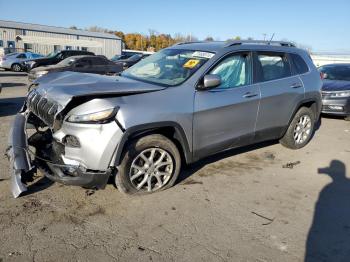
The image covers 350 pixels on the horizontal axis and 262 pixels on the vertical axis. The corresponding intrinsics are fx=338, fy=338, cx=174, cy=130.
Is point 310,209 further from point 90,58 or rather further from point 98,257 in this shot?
point 90,58

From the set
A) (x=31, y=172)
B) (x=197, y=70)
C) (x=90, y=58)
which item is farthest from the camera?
(x=90, y=58)

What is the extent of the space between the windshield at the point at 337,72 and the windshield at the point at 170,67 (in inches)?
291

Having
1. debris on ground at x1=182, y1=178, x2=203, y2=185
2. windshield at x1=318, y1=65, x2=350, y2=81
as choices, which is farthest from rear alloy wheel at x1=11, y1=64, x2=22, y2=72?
debris on ground at x1=182, y1=178, x2=203, y2=185

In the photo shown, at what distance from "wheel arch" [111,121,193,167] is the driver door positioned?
6.2 inches

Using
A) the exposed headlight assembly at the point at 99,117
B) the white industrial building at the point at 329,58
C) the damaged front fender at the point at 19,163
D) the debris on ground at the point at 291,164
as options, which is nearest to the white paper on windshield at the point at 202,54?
the exposed headlight assembly at the point at 99,117

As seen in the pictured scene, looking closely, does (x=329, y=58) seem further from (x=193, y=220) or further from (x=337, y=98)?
(x=193, y=220)

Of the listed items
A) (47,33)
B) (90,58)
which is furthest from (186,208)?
(47,33)

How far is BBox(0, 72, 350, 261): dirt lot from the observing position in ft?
10.2

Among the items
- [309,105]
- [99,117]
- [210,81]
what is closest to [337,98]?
[309,105]

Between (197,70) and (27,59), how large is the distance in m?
24.2

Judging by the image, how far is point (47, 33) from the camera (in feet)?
151

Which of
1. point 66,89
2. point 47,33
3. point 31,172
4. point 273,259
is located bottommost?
point 273,259

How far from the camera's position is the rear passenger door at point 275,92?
5203 mm

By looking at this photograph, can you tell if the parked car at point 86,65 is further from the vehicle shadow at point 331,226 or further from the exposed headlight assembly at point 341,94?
the vehicle shadow at point 331,226
